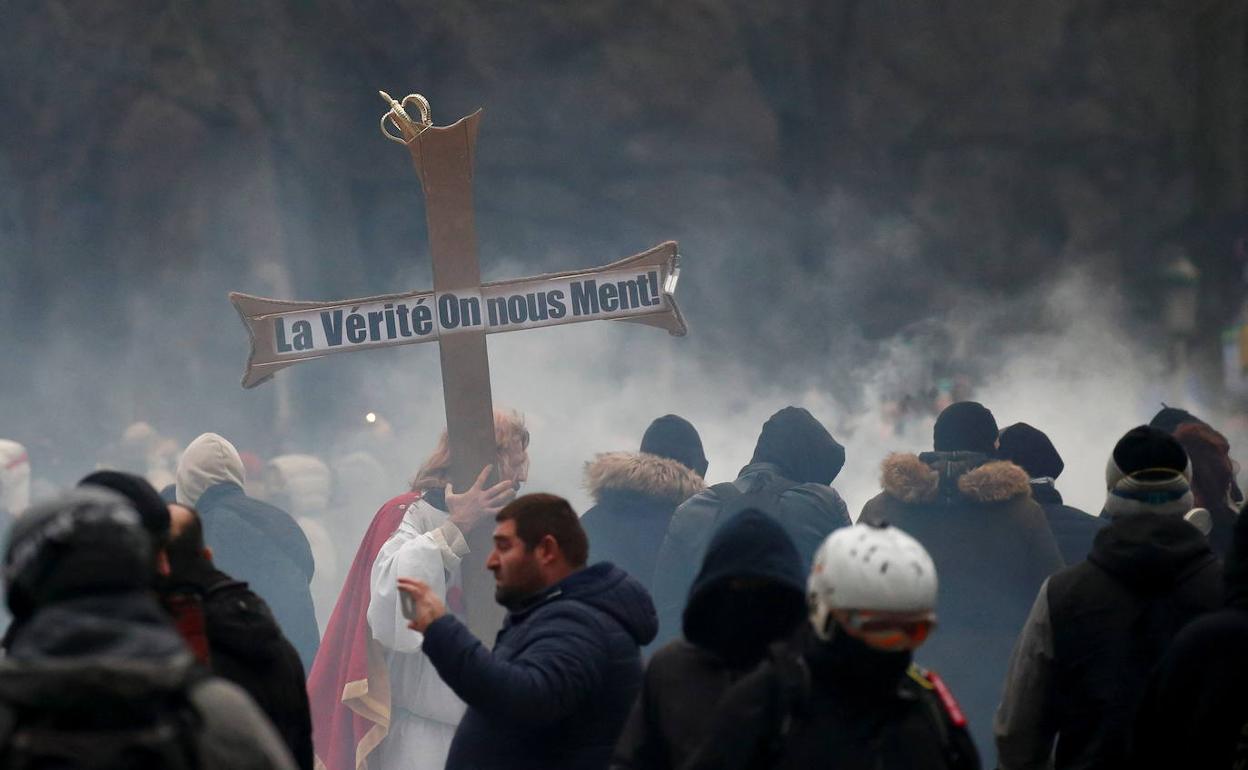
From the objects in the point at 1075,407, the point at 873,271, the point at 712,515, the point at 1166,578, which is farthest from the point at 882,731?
the point at 873,271

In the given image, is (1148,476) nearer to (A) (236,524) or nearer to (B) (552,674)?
(B) (552,674)

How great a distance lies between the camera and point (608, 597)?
8.71ft

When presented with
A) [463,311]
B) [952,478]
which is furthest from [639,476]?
[952,478]

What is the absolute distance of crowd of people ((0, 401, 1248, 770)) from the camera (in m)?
1.55

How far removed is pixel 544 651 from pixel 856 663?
0.73m

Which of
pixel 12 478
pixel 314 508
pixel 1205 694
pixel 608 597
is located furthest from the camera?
pixel 314 508

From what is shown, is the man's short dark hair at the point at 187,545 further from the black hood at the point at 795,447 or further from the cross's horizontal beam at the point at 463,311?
the black hood at the point at 795,447

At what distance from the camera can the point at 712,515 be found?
4469 millimetres

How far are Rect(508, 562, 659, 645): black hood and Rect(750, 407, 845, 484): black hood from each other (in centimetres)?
194

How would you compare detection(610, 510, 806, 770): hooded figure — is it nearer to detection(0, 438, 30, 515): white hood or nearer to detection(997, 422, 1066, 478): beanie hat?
detection(997, 422, 1066, 478): beanie hat

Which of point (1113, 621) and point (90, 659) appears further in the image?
point (1113, 621)

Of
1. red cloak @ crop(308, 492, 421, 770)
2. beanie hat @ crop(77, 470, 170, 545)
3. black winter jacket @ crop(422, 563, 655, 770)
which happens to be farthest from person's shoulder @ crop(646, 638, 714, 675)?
red cloak @ crop(308, 492, 421, 770)

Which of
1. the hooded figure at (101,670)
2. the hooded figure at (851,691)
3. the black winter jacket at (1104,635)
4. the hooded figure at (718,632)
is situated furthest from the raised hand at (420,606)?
the black winter jacket at (1104,635)

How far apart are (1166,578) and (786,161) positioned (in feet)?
33.5
